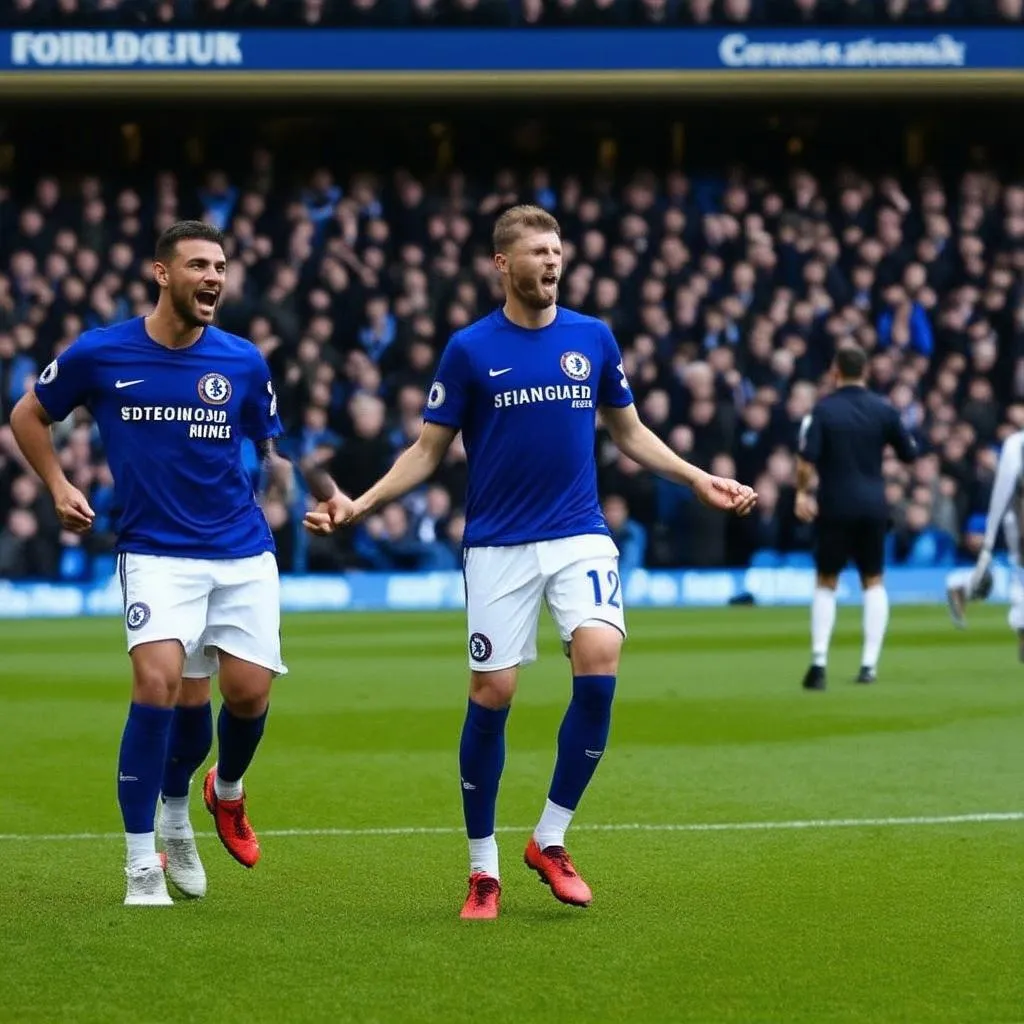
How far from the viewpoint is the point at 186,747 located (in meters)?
7.41

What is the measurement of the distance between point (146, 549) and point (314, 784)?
3300 mm

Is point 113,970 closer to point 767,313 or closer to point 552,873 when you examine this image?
point 552,873

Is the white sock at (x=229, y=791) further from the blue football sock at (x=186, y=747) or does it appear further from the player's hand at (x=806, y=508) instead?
the player's hand at (x=806, y=508)

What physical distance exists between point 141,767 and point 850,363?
27.3ft

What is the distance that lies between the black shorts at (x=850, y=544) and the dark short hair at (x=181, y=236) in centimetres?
792

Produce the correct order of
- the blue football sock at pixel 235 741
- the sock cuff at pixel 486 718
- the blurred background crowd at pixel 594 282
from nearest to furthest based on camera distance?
the sock cuff at pixel 486 718
the blue football sock at pixel 235 741
the blurred background crowd at pixel 594 282

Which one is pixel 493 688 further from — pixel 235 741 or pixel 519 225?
pixel 519 225

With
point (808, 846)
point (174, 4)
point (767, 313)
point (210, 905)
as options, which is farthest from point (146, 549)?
point (174, 4)

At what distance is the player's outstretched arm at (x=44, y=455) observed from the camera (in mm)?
6980

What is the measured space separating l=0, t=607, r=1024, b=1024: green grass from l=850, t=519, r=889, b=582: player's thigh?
777 millimetres

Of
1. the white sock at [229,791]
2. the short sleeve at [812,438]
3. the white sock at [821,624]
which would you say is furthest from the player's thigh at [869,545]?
the white sock at [229,791]

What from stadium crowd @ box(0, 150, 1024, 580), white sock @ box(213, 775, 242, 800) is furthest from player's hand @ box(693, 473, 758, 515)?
stadium crowd @ box(0, 150, 1024, 580)

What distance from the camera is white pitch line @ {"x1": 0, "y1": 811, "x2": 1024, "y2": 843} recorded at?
8484mm

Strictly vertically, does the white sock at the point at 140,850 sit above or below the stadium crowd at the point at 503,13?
below
